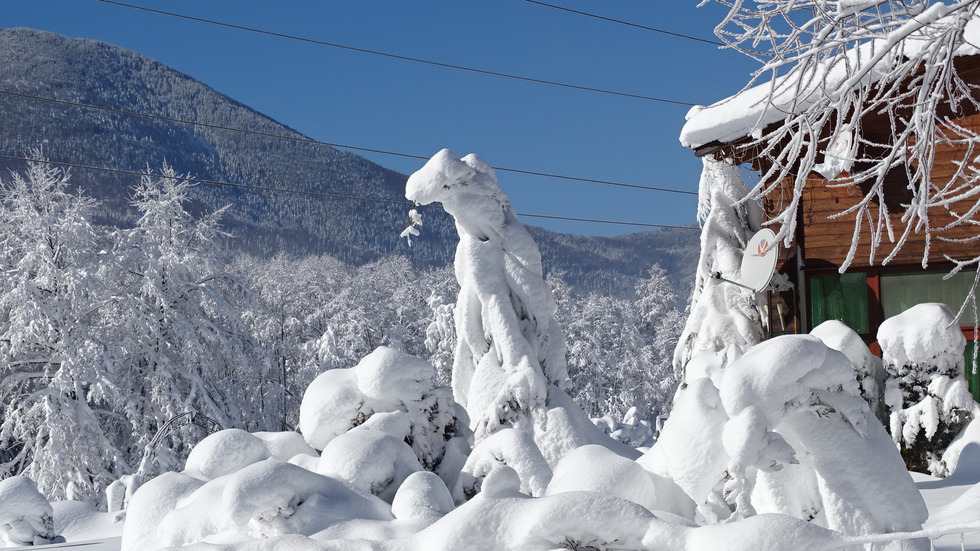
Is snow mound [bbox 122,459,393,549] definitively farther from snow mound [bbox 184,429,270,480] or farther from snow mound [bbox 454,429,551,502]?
snow mound [bbox 184,429,270,480]

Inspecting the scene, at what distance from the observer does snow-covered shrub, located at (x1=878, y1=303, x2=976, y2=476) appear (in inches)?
321

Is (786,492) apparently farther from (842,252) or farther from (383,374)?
(842,252)

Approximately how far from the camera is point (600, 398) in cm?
3644

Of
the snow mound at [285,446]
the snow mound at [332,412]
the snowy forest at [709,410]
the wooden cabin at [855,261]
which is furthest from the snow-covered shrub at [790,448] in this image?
the wooden cabin at [855,261]

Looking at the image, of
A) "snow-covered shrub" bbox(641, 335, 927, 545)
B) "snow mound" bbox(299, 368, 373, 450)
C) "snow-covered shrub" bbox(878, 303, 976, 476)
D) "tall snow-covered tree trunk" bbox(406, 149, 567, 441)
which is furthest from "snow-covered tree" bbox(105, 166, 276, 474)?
"snow-covered shrub" bbox(641, 335, 927, 545)

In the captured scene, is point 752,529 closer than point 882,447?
Yes

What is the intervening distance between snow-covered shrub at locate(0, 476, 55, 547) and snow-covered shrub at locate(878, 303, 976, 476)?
275 inches

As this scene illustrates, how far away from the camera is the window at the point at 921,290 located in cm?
1082

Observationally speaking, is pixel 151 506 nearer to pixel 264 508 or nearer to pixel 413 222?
pixel 264 508

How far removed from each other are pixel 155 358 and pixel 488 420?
1656cm

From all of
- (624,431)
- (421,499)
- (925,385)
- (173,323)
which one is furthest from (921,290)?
(173,323)

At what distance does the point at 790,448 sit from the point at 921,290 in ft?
26.6

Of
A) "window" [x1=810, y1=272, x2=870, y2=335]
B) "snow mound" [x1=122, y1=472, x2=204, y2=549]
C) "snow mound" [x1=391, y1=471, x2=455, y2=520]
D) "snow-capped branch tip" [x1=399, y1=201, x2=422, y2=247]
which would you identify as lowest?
"snow mound" [x1=122, y1=472, x2=204, y2=549]

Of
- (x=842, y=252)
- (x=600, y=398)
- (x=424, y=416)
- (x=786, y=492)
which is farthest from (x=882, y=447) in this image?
(x=600, y=398)
